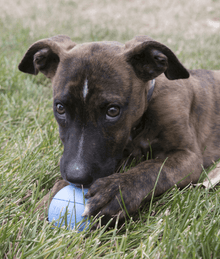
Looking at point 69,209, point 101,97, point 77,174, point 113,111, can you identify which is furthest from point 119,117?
point 69,209

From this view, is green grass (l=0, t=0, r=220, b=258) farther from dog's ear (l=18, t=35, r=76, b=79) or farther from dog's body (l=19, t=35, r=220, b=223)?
dog's ear (l=18, t=35, r=76, b=79)

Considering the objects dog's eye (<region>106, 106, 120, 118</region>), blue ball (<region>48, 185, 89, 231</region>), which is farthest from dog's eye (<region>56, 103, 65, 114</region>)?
blue ball (<region>48, 185, 89, 231</region>)

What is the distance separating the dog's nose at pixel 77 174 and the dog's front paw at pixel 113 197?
0.31 ft

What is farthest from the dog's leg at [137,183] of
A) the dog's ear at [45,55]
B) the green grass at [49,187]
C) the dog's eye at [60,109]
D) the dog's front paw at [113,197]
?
Result: the dog's ear at [45,55]

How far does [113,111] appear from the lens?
2955mm

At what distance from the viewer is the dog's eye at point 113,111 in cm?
293

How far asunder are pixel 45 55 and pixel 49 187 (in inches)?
61.1

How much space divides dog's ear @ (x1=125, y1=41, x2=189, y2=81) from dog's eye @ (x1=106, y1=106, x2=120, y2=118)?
56cm

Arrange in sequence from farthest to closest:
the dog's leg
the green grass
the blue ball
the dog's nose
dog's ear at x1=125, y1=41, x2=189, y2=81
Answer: dog's ear at x1=125, y1=41, x2=189, y2=81 → the dog's nose → the dog's leg → the blue ball → the green grass

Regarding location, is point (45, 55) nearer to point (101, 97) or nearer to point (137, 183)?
point (101, 97)

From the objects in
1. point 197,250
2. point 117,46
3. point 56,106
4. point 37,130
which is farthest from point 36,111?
point 197,250

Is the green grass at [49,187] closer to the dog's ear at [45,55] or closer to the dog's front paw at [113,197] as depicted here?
the dog's front paw at [113,197]

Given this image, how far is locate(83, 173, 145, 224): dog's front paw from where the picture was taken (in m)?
2.49

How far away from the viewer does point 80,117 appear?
9.59 feet
